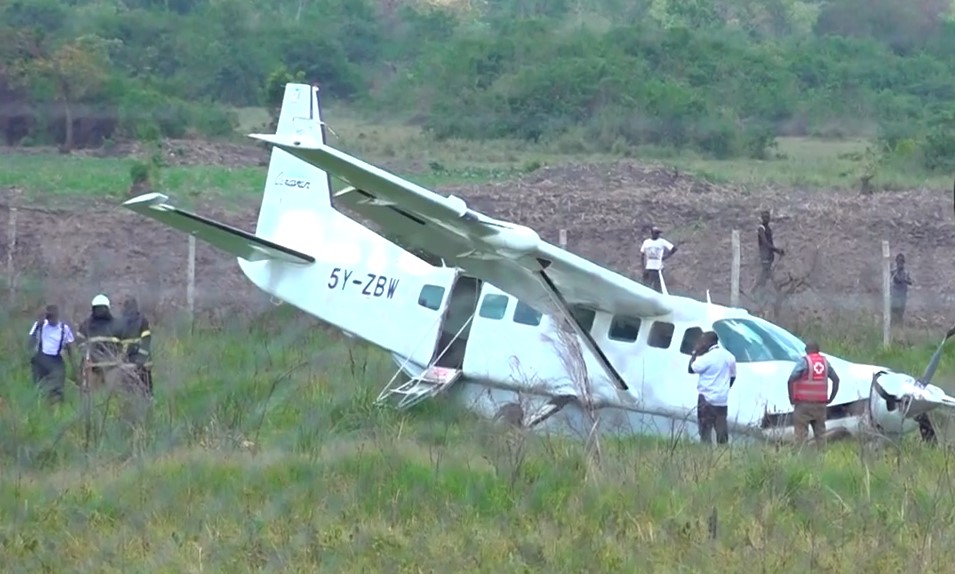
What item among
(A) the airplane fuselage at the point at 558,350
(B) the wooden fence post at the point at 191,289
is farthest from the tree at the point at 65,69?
(A) the airplane fuselage at the point at 558,350

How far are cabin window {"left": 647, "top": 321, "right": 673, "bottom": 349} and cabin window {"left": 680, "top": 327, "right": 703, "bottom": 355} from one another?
131 mm

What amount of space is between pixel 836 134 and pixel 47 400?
1759 cm


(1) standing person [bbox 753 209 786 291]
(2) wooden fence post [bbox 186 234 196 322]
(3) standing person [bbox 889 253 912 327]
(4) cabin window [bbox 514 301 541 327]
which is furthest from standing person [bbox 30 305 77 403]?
(3) standing person [bbox 889 253 912 327]

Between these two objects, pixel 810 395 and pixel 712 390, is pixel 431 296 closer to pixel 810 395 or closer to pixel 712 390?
pixel 712 390

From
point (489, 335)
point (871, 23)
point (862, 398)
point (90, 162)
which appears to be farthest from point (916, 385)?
point (90, 162)

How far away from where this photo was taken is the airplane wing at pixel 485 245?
1092 centimetres

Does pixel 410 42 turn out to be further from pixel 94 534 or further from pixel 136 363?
pixel 94 534

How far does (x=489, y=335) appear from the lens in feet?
44.1

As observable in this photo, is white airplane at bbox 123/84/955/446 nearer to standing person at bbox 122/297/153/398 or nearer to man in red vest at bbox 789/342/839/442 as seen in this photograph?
man in red vest at bbox 789/342/839/442

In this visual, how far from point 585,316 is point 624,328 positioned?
353mm

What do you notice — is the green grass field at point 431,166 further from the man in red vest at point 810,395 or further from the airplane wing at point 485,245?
the man in red vest at point 810,395

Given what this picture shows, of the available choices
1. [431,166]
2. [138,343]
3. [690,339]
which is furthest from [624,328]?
[431,166]

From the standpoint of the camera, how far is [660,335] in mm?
12922

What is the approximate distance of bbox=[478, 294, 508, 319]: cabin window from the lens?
1343 cm
